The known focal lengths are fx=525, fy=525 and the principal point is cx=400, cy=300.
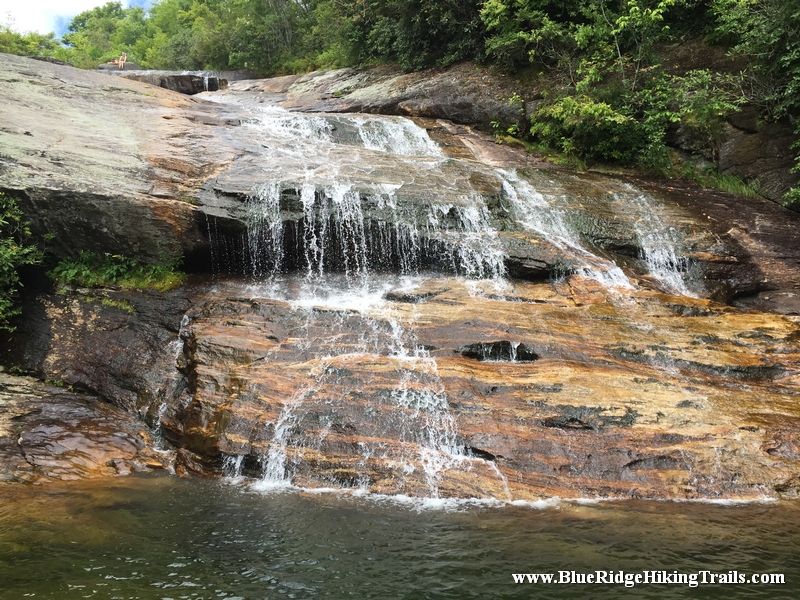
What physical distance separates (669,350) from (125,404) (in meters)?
9.02

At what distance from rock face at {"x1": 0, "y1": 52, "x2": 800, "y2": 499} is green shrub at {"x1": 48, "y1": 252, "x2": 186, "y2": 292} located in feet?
0.91

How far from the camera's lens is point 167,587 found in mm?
4566

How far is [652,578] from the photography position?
4.70 meters

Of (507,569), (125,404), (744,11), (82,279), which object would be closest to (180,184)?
(82,279)

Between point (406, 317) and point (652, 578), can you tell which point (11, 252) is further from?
point (652, 578)

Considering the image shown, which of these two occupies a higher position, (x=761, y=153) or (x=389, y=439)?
(x=761, y=153)

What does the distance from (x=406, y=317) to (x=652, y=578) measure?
5.69 metres

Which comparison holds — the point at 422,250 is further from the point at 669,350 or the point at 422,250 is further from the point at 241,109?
the point at 241,109

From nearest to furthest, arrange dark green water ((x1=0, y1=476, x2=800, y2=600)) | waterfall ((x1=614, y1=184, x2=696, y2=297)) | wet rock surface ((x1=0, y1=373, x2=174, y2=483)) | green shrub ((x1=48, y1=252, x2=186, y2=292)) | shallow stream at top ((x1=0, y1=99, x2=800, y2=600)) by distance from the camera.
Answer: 1. dark green water ((x1=0, y1=476, x2=800, y2=600))
2. shallow stream at top ((x1=0, y1=99, x2=800, y2=600))
3. wet rock surface ((x1=0, y1=373, x2=174, y2=483))
4. green shrub ((x1=48, y1=252, x2=186, y2=292))
5. waterfall ((x1=614, y1=184, x2=696, y2=297))

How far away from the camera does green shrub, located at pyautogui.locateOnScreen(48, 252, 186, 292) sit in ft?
33.6

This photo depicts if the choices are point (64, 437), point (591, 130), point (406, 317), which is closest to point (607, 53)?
point (591, 130)

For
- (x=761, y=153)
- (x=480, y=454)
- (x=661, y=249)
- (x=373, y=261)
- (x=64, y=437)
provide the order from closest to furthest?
(x=480, y=454)
(x=64, y=437)
(x=373, y=261)
(x=661, y=249)
(x=761, y=153)

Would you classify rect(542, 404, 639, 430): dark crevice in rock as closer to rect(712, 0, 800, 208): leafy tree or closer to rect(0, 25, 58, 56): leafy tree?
rect(712, 0, 800, 208): leafy tree

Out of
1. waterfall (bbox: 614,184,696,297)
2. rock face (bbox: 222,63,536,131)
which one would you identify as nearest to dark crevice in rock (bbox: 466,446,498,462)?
waterfall (bbox: 614,184,696,297)
